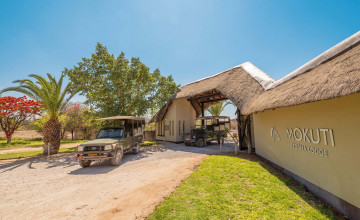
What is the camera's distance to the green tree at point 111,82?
12211 mm

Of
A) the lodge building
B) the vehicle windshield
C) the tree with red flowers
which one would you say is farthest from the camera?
the tree with red flowers

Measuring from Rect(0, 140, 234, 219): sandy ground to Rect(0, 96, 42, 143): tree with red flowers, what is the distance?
1182 cm

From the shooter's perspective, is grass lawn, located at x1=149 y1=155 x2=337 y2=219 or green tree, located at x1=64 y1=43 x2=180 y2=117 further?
green tree, located at x1=64 y1=43 x2=180 y2=117

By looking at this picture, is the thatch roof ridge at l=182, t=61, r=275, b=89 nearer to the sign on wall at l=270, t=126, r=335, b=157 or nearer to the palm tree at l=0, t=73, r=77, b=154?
the sign on wall at l=270, t=126, r=335, b=157

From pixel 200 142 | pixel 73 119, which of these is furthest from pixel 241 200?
pixel 73 119

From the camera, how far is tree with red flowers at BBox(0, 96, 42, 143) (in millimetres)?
15195

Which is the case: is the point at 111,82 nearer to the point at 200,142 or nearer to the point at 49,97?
the point at 49,97

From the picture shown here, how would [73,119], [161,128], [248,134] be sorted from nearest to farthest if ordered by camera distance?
[248,134]
[161,128]
[73,119]

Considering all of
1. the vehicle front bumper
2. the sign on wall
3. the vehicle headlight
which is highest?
the sign on wall

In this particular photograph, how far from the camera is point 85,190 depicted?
15.5ft

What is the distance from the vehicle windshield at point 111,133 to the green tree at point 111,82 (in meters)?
4.17

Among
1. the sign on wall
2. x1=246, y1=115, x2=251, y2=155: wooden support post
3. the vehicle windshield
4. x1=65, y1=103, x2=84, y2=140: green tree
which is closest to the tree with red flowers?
x1=65, y1=103, x2=84, y2=140: green tree

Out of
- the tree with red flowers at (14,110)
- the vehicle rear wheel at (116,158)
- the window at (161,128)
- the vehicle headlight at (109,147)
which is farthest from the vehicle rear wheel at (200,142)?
the tree with red flowers at (14,110)

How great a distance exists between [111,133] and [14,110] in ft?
51.2
